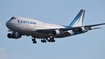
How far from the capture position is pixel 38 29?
75.0 meters

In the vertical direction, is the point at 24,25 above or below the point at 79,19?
above

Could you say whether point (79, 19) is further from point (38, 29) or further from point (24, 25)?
point (24, 25)

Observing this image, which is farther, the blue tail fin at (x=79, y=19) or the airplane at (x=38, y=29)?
the blue tail fin at (x=79, y=19)

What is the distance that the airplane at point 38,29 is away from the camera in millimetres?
72500

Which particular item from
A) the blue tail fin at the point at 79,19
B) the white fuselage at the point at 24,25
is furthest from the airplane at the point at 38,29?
the blue tail fin at the point at 79,19

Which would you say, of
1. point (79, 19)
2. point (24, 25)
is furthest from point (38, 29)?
point (79, 19)

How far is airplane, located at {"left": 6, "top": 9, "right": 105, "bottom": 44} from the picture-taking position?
2854 inches

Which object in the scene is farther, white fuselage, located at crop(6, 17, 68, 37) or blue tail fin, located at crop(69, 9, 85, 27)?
blue tail fin, located at crop(69, 9, 85, 27)

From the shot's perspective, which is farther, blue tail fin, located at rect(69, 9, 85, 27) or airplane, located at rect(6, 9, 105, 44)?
blue tail fin, located at rect(69, 9, 85, 27)

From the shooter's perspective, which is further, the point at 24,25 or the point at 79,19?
the point at 79,19

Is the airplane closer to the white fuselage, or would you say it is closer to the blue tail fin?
the white fuselage

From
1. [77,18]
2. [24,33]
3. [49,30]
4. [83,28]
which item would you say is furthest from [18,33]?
[77,18]

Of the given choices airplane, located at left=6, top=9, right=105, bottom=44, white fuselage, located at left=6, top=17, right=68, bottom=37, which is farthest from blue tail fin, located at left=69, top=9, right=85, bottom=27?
white fuselage, located at left=6, top=17, right=68, bottom=37

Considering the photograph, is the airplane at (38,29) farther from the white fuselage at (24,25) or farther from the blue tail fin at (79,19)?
the blue tail fin at (79,19)
